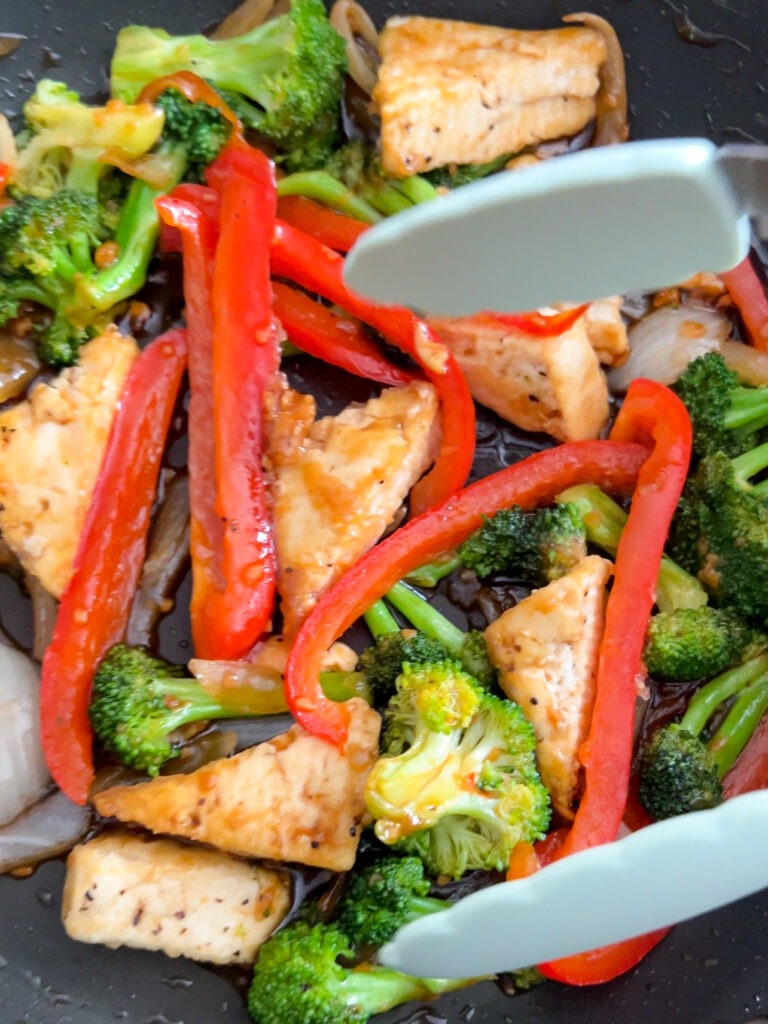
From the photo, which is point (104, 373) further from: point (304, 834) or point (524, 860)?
point (524, 860)

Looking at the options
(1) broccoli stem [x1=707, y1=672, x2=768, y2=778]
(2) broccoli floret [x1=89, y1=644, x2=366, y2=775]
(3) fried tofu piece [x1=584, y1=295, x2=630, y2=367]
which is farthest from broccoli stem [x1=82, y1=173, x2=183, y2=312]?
(1) broccoli stem [x1=707, y1=672, x2=768, y2=778]

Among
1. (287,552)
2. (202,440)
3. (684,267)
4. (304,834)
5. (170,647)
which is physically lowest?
(304,834)

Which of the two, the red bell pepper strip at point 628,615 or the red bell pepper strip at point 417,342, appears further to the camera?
the red bell pepper strip at point 417,342

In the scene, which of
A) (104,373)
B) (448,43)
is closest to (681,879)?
(104,373)

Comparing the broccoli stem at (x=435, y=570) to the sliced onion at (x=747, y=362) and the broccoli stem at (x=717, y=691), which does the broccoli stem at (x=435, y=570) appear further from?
the sliced onion at (x=747, y=362)

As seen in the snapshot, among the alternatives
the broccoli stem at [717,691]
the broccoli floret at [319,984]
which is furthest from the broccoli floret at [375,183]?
the broccoli floret at [319,984]

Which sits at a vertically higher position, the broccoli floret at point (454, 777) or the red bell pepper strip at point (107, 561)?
the red bell pepper strip at point (107, 561)

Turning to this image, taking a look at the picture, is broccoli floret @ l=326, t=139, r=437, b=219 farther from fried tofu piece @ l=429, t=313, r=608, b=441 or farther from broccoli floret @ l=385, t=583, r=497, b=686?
broccoli floret @ l=385, t=583, r=497, b=686
